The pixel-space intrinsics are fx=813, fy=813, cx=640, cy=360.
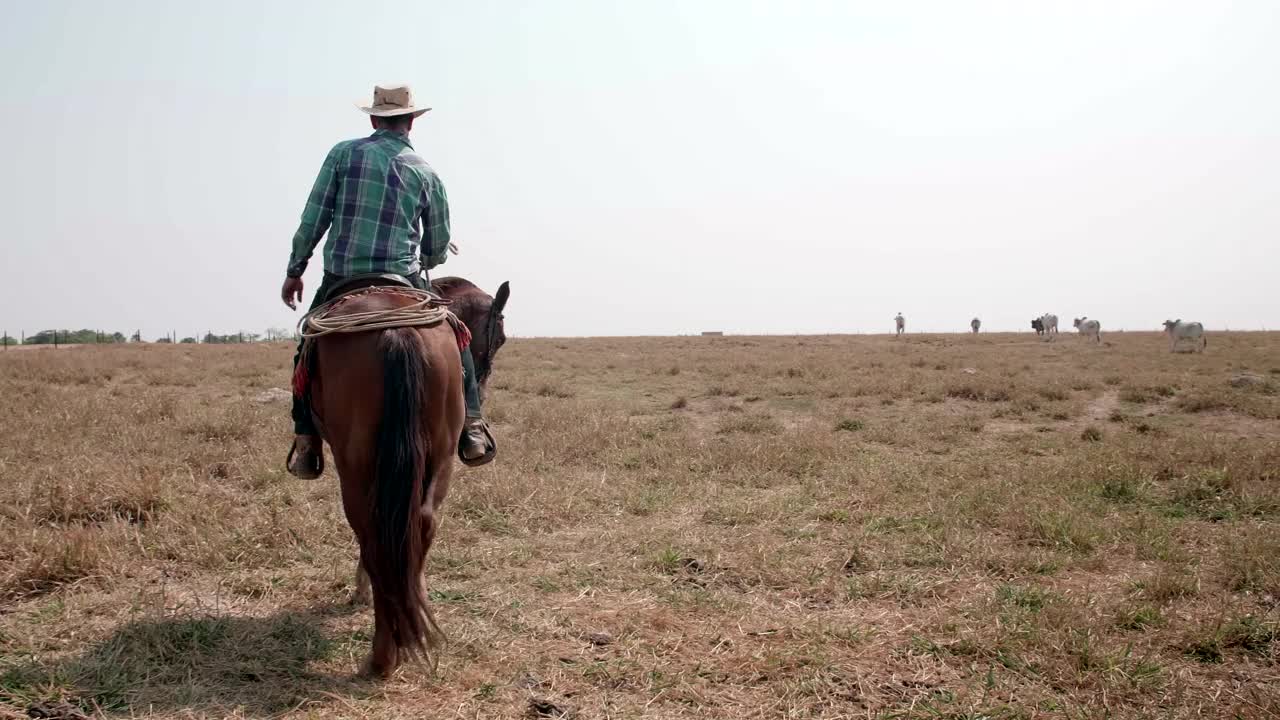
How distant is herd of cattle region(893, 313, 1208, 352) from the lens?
26.5m

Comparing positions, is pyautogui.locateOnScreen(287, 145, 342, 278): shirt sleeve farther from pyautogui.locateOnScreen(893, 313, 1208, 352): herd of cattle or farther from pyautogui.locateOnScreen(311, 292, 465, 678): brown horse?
pyautogui.locateOnScreen(893, 313, 1208, 352): herd of cattle

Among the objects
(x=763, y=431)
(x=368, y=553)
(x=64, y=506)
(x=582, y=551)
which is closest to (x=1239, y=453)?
(x=763, y=431)

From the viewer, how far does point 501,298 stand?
15.2 feet

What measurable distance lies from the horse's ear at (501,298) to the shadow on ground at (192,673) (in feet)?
6.25

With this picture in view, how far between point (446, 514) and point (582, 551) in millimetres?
1279

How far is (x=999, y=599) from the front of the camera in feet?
14.4

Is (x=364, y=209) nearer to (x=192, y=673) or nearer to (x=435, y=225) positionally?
(x=435, y=225)

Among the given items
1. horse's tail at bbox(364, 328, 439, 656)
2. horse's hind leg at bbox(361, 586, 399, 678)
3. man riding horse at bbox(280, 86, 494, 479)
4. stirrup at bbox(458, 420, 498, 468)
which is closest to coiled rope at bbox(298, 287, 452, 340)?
horse's tail at bbox(364, 328, 439, 656)

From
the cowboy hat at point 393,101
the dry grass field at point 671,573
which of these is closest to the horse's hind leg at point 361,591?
the dry grass field at point 671,573

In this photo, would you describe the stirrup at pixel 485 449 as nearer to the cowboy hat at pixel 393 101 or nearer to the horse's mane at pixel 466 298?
the horse's mane at pixel 466 298

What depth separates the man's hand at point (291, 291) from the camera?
4.19 metres

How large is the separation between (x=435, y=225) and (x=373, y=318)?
110 cm

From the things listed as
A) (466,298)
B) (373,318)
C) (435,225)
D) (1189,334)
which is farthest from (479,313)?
Answer: (1189,334)

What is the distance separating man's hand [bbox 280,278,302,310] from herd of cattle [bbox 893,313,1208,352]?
28.8 metres
